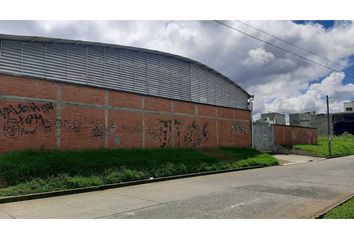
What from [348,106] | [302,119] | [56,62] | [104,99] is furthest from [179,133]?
[348,106]

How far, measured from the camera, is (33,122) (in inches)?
541

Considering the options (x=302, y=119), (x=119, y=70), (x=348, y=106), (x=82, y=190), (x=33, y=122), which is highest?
(x=348, y=106)

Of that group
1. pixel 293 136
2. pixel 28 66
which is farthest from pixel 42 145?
pixel 293 136

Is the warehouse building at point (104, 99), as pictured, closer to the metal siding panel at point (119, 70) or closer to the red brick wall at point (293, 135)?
the metal siding panel at point (119, 70)

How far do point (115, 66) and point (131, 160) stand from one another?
26.6ft

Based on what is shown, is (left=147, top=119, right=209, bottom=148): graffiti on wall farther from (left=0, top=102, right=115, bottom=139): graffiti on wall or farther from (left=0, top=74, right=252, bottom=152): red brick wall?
(left=0, top=102, right=115, bottom=139): graffiti on wall

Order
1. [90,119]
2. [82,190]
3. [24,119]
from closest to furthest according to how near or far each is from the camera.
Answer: [82,190], [24,119], [90,119]

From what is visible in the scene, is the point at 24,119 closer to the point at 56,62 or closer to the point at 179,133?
the point at 56,62

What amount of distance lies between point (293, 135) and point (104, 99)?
26221 millimetres

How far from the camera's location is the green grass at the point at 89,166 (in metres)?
11.2

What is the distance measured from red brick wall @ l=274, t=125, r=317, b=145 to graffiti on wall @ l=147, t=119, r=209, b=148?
1307 centimetres

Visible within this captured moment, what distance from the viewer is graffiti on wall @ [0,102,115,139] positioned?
12938 millimetres

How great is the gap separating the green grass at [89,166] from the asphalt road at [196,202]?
1079 millimetres

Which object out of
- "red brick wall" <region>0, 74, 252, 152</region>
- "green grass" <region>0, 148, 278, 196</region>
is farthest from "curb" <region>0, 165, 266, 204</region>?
"red brick wall" <region>0, 74, 252, 152</region>
